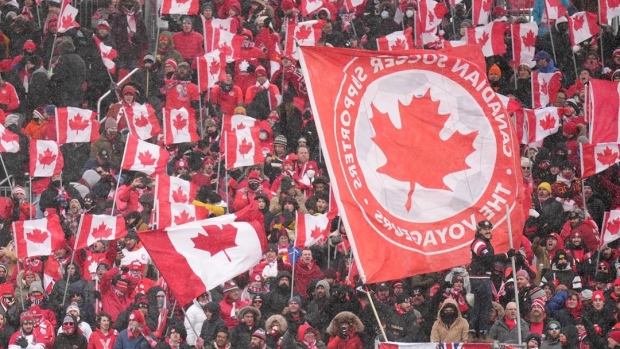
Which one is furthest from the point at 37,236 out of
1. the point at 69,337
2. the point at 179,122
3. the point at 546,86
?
the point at 546,86

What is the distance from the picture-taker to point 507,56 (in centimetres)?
3138

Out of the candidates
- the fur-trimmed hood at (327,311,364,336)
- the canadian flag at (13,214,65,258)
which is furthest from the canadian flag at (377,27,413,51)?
the fur-trimmed hood at (327,311,364,336)

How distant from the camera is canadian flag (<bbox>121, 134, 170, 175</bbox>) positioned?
26.8 metres

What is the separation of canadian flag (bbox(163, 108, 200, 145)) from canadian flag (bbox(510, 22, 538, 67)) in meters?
5.59

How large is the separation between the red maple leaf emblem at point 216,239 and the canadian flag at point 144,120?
296 inches

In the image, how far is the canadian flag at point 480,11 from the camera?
105 ft

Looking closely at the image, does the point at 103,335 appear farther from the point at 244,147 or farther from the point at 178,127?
the point at 178,127

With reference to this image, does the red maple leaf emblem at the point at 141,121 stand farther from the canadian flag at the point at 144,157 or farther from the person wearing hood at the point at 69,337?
the person wearing hood at the point at 69,337

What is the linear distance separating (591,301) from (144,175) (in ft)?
24.4

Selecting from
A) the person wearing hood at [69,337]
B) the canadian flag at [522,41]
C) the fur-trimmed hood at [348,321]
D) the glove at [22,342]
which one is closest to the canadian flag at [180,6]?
the canadian flag at [522,41]

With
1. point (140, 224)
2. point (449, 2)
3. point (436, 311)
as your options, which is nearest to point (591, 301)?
point (436, 311)

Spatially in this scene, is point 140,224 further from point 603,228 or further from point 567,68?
point 567,68

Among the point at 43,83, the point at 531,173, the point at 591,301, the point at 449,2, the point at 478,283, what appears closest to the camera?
the point at 478,283

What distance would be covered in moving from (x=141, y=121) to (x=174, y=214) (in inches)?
179
